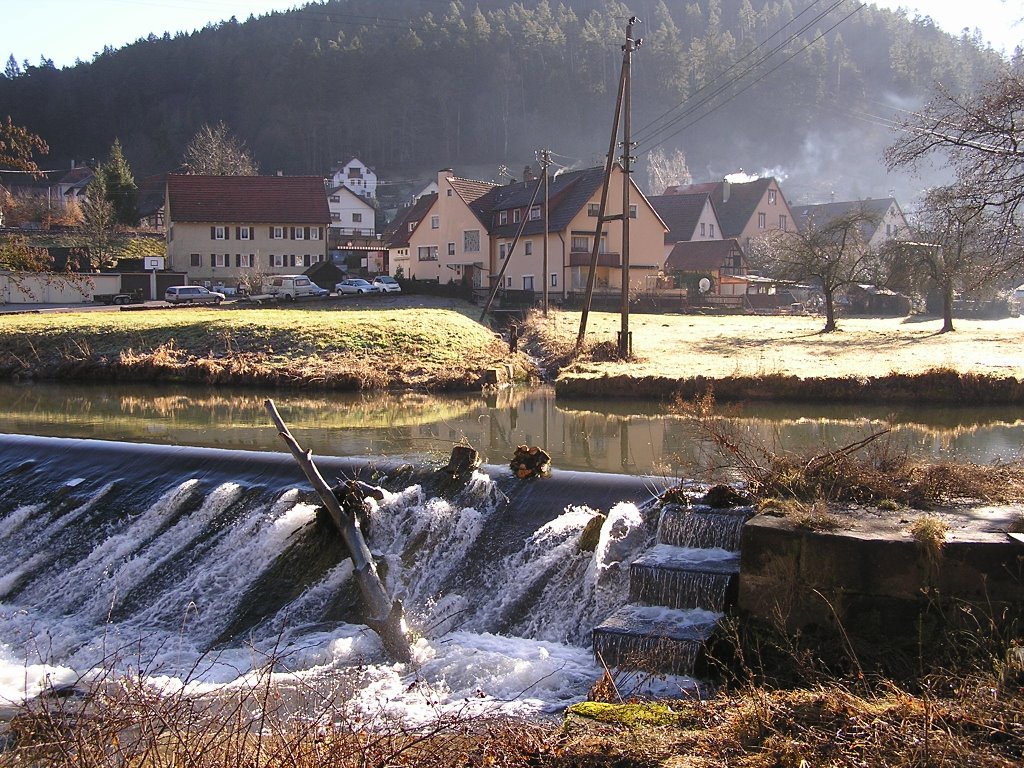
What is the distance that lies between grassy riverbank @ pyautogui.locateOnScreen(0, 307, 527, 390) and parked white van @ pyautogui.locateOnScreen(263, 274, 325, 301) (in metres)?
18.7

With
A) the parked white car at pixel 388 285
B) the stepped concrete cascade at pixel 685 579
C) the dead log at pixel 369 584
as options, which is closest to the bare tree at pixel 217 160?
the parked white car at pixel 388 285

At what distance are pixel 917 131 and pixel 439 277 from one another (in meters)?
52.7

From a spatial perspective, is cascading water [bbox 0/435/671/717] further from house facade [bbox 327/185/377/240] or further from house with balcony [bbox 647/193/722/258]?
house facade [bbox 327/185/377/240]

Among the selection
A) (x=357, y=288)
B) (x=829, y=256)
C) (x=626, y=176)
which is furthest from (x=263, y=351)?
(x=357, y=288)

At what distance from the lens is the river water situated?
9.63m

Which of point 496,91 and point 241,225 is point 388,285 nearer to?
point 241,225

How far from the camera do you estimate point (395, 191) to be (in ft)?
436

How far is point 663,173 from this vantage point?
10681 cm

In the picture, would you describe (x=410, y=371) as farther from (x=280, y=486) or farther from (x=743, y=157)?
(x=743, y=157)

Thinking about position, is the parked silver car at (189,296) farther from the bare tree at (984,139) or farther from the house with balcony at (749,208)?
the bare tree at (984,139)

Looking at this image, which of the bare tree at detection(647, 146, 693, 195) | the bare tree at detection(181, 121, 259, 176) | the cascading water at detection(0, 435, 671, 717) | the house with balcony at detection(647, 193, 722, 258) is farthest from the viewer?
the bare tree at detection(647, 146, 693, 195)

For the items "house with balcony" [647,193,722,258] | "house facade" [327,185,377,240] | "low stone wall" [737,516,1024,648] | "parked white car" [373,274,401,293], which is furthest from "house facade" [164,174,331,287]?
"low stone wall" [737,516,1024,648]

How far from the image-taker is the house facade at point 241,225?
7231 centimetres

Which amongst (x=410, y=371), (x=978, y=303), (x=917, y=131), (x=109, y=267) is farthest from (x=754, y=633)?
(x=109, y=267)
